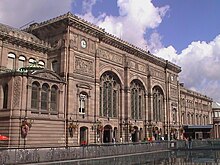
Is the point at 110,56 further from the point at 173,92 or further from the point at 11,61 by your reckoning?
the point at 173,92

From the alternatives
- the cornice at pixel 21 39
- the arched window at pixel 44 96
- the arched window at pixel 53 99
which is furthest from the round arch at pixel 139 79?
the arched window at pixel 44 96

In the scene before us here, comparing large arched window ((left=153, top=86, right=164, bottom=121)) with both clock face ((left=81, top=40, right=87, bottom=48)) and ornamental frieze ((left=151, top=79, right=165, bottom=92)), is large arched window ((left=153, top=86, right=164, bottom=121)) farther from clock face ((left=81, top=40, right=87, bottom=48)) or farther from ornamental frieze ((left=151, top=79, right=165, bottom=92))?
clock face ((left=81, top=40, right=87, bottom=48))

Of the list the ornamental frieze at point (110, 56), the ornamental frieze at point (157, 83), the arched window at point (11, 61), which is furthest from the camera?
the ornamental frieze at point (157, 83)

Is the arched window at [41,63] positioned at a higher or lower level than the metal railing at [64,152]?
higher

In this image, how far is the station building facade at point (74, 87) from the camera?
34031mm

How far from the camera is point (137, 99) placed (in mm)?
57938

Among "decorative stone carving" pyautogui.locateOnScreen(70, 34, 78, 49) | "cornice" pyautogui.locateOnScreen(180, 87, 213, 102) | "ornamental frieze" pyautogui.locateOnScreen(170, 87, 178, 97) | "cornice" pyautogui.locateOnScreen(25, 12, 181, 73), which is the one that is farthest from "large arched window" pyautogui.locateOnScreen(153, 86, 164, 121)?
"decorative stone carving" pyautogui.locateOnScreen(70, 34, 78, 49)

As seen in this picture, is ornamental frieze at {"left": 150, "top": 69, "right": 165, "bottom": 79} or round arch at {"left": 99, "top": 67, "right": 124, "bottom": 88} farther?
ornamental frieze at {"left": 150, "top": 69, "right": 165, "bottom": 79}

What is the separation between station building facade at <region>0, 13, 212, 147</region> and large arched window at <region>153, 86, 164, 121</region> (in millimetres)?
216

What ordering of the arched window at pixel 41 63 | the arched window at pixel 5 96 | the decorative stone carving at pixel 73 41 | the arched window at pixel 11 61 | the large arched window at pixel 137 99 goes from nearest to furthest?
the arched window at pixel 5 96
the arched window at pixel 11 61
the decorative stone carving at pixel 73 41
the arched window at pixel 41 63
the large arched window at pixel 137 99

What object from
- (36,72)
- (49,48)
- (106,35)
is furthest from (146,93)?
(36,72)

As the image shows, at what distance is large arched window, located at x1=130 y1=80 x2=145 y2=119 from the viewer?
5619 cm

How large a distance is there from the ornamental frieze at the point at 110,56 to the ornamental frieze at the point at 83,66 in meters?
3.83

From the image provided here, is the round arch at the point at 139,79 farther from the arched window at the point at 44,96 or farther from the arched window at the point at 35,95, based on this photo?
the arched window at the point at 35,95
